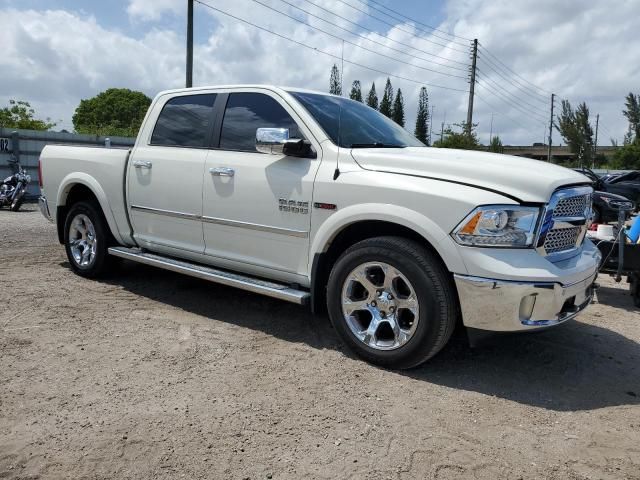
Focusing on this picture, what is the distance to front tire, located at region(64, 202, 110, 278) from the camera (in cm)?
574

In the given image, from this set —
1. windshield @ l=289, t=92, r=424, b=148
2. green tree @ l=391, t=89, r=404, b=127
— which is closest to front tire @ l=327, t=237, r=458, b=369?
windshield @ l=289, t=92, r=424, b=148

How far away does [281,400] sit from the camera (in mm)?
3279

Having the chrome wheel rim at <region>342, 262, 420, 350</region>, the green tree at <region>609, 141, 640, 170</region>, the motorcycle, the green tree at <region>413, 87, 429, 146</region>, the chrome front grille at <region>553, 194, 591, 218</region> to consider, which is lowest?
the chrome wheel rim at <region>342, 262, 420, 350</region>

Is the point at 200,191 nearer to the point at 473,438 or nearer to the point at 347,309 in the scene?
the point at 347,309

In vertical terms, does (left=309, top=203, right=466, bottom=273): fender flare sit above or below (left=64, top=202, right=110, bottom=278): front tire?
above

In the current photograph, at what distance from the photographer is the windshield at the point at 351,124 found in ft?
13.9

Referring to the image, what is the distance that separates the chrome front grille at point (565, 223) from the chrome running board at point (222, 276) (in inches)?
65.4

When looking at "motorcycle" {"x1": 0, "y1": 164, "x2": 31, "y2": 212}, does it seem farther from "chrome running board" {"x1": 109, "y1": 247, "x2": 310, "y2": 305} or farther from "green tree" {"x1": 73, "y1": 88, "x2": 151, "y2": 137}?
"green tree" {"x1": 73, "y1": 88, "x2": 151, "y2": 137}

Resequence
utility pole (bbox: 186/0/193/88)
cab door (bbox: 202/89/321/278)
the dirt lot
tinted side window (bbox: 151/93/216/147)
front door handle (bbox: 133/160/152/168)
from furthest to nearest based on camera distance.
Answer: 1. utility pole (bbox: 186/0/193/88)
2. front door handle (bbox: 133/160/152/168)
3. tinted side window (bbox: 151/93/216/147)
4. cab door (bbox: 202/89/321/278)
5. the dirt lot

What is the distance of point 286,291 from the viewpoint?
4.08 meters

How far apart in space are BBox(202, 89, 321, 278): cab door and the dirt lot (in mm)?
648

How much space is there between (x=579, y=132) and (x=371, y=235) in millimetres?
71348

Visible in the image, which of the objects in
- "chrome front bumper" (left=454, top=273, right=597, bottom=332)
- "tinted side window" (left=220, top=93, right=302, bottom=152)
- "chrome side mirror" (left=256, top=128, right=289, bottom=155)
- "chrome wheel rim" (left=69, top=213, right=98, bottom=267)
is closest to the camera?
"chrome front bumper" (left=454, top=273, right=597, bottom=332)

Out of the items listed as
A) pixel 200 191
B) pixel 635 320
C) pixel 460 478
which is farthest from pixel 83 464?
pixel 635 320
